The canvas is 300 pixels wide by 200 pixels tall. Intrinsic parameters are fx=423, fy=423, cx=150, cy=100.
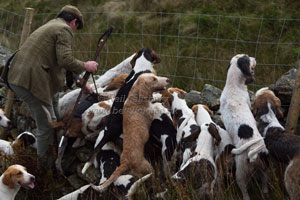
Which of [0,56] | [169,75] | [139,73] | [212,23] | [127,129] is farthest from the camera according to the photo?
[212,23]

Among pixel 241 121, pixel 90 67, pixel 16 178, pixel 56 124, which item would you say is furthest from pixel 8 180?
pixel 241 121

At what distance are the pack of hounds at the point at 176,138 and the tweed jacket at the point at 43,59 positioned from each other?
0.73 metres

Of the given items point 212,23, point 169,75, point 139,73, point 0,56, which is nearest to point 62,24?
point 139,73

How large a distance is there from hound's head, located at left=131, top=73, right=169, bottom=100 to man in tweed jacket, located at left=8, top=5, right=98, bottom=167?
69 cm

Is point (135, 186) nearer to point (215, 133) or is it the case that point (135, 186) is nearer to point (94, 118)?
point (215, 133)

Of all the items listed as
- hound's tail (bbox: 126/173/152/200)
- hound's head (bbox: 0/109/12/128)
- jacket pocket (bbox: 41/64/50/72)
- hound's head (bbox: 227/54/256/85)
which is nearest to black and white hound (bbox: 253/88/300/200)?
hound's head (bbox: 227/54/256/85)

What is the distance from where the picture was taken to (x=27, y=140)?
275 inches

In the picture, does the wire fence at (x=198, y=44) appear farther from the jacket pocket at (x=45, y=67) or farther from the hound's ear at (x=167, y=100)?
the jacket pocket at (x=45, y=67)

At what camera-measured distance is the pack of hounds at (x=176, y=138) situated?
521cm

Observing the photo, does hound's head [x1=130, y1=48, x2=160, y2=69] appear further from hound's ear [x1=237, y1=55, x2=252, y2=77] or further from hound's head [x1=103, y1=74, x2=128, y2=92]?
hound's ear [x1=237, y1=55, x2=252, y2=77]

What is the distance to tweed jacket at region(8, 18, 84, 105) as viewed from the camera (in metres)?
6.00

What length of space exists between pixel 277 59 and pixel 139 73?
3741mm

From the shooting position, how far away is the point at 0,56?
32.9 feet

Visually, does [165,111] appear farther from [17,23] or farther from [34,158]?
[17,23]
